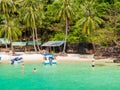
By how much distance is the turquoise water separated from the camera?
3616cm

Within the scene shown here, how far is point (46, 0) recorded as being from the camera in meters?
87.2

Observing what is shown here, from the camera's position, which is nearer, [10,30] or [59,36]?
[10,30]

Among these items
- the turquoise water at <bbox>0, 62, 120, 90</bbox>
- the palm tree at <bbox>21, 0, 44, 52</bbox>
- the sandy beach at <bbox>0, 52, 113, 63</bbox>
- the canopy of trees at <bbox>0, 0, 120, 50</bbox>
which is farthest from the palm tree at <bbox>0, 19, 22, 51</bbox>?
the turquoise water at <bbox>0, 62, 120, 90</bbox>

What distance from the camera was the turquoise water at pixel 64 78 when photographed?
3616cm

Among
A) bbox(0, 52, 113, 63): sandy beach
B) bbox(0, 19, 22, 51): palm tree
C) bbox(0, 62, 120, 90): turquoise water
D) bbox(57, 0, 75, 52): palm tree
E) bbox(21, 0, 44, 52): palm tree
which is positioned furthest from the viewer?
bbox(0, 19, 22, 51): palm tree

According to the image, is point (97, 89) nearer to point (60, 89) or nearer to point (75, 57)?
point (60, 89)

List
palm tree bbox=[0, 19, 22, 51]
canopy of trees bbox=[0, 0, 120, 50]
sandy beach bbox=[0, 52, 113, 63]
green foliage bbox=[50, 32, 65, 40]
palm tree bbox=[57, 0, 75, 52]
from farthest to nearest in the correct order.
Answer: green foliage bbox=[50, 32, 65, 40] → palm tree bbox=[0, 19, 22, 51] → palm tree bbox=[57, 0, 75, 52] → canopy of trees bbox=[0, 0, 120, 50] → sandy beach bbox=[0, 52, 113, 63]

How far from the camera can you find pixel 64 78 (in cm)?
4222

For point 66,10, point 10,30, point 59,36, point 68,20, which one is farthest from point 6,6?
point 68,20

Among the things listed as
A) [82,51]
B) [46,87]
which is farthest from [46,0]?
[46,87]

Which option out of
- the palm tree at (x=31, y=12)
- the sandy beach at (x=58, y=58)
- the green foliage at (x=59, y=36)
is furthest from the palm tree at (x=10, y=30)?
the green foliage at (x=59, y=36)

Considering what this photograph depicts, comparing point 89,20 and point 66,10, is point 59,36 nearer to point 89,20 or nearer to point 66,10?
point 66,10

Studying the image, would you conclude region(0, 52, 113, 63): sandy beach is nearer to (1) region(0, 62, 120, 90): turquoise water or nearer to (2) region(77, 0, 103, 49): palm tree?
(2) region(77, 0, 103, 49): palm tree

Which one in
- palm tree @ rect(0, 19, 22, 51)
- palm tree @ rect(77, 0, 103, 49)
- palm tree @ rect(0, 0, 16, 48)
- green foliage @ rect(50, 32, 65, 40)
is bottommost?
green foliage @ rect(50, 32, 65, 40)
